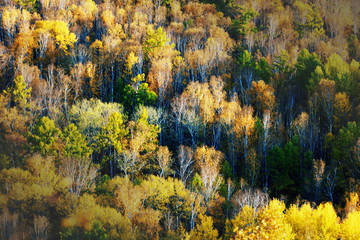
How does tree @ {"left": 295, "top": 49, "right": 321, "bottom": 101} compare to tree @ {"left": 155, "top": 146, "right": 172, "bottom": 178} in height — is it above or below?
above

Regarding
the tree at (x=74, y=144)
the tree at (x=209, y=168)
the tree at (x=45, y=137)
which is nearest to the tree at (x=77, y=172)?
the tree at (x=74, y=144)

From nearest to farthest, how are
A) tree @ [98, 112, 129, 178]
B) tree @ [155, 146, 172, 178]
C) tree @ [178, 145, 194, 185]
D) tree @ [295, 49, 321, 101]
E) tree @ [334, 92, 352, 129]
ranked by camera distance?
tree @ [178, 145, 194, 185] → tree @ [155, 146, 172, 178] → tree @ [98, 112, 129, 178] → tree @ [334, 92, 352, 129] → tree @ [295, 49, 321, 101]

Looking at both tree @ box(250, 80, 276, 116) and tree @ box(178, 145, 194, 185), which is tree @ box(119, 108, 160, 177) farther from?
tree @ box(250, 80, 276, 116)

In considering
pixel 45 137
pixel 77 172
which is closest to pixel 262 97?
pixel 77 172

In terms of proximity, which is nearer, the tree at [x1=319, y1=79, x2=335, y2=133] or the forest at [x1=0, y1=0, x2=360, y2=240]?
the forest at [x1=0, y1=0, x2=360, y2=240]

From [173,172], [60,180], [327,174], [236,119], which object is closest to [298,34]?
[236,119]

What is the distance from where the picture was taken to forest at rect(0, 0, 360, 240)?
1195 inches

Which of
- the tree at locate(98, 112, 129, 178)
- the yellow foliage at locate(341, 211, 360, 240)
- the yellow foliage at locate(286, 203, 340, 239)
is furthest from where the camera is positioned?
the tree at locate(98, 112, 129, 178)

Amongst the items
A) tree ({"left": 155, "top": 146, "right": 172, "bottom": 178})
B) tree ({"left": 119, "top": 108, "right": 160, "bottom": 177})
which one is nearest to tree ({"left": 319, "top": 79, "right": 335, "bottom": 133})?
tree ({"left": 155, "top": 146, "right": 172, "bottom": 178})

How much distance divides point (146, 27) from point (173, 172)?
129 feet

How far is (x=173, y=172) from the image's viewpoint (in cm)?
3916

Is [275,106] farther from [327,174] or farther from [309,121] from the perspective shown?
[327,174]

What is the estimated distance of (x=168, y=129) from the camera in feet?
159

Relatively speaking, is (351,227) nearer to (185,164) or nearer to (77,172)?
(185,164)
